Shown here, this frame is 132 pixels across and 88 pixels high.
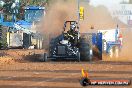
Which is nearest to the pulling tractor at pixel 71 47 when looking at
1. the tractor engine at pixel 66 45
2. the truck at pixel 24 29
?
the tractor engine at pixel 66 45

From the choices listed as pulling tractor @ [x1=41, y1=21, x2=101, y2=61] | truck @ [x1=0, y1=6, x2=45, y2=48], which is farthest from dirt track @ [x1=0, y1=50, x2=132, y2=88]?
truck @ [x1=0, y1=6, x2=45, y2=48]

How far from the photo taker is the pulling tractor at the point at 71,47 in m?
26.0

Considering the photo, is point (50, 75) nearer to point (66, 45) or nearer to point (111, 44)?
point (66, 45)

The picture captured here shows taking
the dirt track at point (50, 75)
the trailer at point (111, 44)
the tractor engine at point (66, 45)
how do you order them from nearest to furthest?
the dirt track at point (50, 75) → the tractor engine at point (66, 45) → the trailer at point (111, 44)

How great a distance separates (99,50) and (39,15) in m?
12.2

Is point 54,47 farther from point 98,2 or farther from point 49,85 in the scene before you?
point 98,2

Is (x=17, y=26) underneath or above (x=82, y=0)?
underneath

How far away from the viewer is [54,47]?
26250mm

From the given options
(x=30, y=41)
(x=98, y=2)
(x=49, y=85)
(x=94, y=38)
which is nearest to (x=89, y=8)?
(x=98, y=2)

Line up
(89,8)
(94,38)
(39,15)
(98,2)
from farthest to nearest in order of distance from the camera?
1. (98,2)
2. (89,8)
3. (39,15)
4. (94,38)

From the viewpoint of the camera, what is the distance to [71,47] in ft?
85.9

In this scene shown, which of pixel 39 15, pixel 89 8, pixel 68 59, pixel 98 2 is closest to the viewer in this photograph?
pixel 68 59

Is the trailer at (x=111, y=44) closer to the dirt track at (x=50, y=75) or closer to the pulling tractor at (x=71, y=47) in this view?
the pulling tractor at (x=71, y=47)

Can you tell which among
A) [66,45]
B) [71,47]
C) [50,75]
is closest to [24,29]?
[71,47]
